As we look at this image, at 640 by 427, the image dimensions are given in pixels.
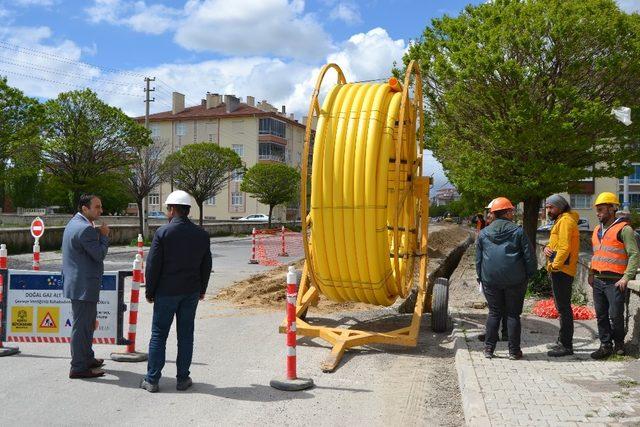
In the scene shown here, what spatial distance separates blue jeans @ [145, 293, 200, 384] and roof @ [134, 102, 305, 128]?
67.6 meters

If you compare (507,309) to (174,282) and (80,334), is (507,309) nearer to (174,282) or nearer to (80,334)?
(174,282)

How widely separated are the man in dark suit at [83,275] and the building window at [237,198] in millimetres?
67899

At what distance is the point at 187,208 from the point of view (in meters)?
5.91

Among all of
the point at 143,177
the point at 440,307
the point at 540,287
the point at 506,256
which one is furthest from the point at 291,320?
the point at 143,177

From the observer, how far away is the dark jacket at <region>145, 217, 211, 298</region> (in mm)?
5719

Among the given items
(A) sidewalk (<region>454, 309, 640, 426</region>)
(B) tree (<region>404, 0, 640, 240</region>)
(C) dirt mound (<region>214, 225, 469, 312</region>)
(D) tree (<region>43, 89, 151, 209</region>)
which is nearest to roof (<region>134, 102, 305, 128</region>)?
(D) tree (<region>43, 89, 151, 209</region>)

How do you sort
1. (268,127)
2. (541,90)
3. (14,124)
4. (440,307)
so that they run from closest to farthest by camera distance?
(440,307) → (541,90) → (14,124) → (268,127)

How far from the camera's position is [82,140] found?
81.9 feet

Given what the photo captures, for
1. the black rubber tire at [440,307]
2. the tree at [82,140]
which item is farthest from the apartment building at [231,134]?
the black rubber tire at [440,307]

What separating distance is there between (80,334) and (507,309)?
4626 mm

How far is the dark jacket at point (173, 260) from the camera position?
5.72 meters

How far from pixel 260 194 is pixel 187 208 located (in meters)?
44.9

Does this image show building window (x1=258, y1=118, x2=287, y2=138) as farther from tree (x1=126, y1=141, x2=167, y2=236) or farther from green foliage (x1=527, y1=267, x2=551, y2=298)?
green foliage (x1=527, y1=267, x2=551, y2=298)

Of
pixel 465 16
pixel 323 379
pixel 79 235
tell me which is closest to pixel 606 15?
pixel 465 16
